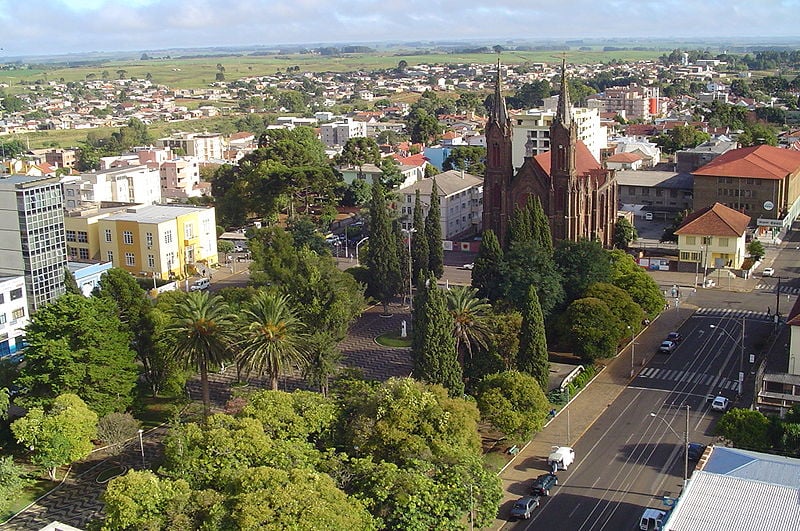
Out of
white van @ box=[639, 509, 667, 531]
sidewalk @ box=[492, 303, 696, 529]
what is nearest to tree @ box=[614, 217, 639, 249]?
sidewalk @ box=[492, 303, 696, 529]

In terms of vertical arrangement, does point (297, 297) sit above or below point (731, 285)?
above

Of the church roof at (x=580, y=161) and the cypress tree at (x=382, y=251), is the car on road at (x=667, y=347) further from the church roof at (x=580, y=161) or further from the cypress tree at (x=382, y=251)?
the church roof at (x=580, y=161)

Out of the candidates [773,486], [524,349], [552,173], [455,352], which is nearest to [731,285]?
[552,173]

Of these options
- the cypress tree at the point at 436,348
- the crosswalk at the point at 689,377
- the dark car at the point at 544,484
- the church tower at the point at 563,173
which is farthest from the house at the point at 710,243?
the dark car at the point at 544,484

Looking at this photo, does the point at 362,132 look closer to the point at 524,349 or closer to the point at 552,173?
the point at 552,173

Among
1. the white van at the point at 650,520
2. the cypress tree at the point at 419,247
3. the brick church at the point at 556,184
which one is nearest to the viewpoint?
the white van at the point at 650,520

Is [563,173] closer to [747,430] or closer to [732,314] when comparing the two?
[732,314]
